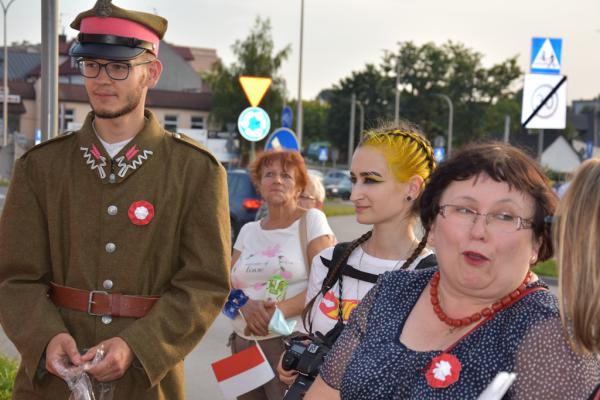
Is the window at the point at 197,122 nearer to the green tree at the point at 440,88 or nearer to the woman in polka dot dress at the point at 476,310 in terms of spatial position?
the green tree at the point at 440,88

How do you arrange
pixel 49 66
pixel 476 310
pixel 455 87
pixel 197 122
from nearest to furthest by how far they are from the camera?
pixel 476 310 < pixel 49 66 < pixel 197 122 < pixel 455 87

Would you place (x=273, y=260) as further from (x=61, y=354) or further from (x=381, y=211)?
(x=61, y=354)

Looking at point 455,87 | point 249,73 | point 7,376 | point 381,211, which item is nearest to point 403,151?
point 381,211

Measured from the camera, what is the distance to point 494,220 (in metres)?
2.05

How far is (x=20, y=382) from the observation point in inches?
119

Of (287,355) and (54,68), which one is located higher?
(54,68)

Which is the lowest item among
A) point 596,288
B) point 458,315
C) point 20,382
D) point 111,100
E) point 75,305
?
point 20,382

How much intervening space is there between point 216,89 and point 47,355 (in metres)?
60.3

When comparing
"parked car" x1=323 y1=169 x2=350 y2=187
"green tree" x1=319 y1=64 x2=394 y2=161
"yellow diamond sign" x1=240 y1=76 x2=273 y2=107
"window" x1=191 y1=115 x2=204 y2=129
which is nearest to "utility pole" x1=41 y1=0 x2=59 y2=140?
"yellow diamond sign" x1=240 y1=76 x2=273 y2=107

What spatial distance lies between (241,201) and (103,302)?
11.7m

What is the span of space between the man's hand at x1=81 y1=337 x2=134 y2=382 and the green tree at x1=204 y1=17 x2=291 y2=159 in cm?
5573

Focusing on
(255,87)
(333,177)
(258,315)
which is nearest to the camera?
(258,315)

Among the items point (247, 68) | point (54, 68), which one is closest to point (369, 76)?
point (247, 68)

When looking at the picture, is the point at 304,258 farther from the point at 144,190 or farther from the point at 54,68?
the point at 54,68
